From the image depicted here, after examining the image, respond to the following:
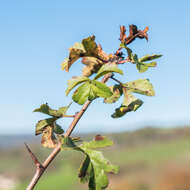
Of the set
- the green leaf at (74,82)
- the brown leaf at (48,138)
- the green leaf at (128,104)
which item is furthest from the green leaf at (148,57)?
the brown leaf at (48,138)

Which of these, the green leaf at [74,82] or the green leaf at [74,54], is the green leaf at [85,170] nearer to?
the green leaf at [74,82]

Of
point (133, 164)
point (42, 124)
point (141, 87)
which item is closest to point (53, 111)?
point (42, 124)

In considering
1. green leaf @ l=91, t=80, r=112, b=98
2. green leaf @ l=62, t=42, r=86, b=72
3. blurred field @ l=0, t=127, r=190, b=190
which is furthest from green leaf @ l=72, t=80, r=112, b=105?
blurred field @ l=0, t=127, r=190, b=190

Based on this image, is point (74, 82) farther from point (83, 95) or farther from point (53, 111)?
point (53, 111)

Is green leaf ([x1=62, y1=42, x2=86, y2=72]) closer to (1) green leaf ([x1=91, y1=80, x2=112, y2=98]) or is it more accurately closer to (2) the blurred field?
(1) green leaf ([x1=91, y1=80, x2=112, y2=98])

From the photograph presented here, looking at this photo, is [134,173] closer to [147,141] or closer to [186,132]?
[147,141]

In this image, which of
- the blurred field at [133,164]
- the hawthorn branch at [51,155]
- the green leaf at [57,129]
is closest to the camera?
the hawthorn branch at [51,155]
